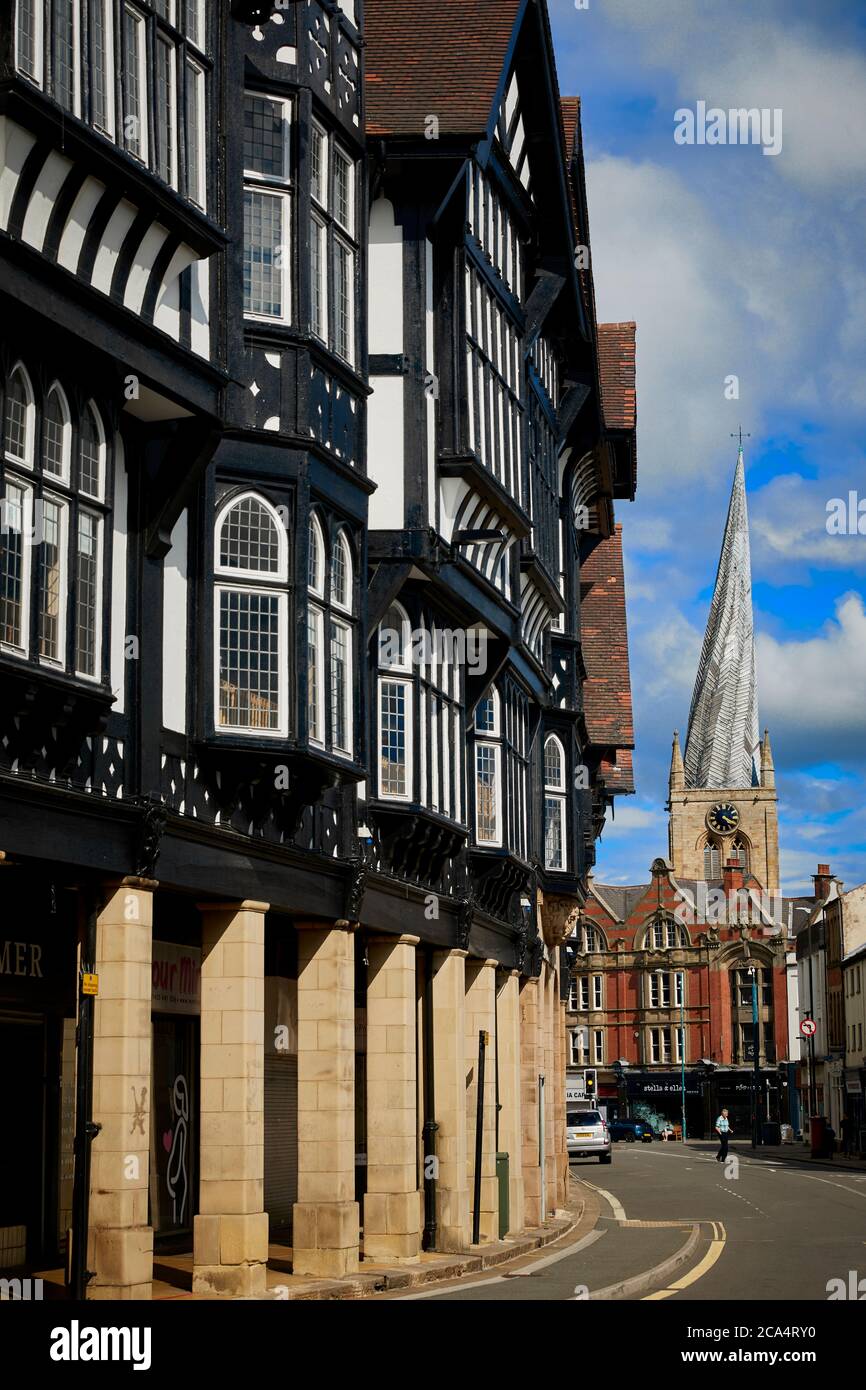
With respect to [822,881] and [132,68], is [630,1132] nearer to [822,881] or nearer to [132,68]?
[822,881]

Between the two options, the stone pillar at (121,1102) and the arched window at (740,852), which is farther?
the arched window at (740,852)

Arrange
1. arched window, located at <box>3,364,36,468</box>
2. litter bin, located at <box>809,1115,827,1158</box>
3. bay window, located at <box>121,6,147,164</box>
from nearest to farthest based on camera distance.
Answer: arched window, located at <box>3,364,36,468</box>, bay window, located at <box>121,6,147,164</box>, litter bin, located at <box>809,1115,827,1158</box>

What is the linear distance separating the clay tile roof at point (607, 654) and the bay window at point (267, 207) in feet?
97.9

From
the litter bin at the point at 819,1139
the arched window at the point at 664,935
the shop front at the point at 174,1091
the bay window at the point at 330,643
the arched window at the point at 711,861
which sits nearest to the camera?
the bay window at the point at 330,643

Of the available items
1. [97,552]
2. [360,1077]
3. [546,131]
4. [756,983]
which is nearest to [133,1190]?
[97,552]

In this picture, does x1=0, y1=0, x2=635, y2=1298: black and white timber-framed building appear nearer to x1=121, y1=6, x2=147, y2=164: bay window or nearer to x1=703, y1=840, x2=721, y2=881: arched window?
x1=121, y1=6, x2=147, y2=164: bay window

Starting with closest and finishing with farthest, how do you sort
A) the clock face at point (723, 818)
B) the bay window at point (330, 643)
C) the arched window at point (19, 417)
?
1. the arched window at point (19, 417)
2. the bay window at point (330, 643)
3. the clock face at point (723, 818)

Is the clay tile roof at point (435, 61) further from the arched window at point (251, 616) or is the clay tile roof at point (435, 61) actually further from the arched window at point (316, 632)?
the arched window at point (251, 616)

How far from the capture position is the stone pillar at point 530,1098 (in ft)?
105

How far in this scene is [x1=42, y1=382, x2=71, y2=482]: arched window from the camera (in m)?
15.0

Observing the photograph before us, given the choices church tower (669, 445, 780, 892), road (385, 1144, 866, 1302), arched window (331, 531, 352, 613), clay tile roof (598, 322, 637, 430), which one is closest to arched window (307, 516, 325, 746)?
arched window (331, 531, 352, 613)

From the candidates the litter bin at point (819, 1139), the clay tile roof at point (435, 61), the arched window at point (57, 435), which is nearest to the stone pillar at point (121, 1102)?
the arched window at point (57, 435)

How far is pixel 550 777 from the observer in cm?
3822

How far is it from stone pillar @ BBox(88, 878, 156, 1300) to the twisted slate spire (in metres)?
149
